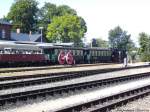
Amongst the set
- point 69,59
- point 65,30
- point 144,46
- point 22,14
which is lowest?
point 69,59

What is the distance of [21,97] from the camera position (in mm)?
15922

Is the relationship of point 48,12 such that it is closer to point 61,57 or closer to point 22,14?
point 22,14

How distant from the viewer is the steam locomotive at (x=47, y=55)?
133 feet

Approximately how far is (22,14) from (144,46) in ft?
161

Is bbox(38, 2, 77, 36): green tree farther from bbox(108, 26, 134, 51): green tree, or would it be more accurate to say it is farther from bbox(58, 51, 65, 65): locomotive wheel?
bbox(58, 51, 65, 65): locomotive wheel

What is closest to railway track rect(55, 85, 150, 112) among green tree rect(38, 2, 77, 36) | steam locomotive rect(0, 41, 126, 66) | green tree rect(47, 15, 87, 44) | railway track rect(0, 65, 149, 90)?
railway track rect(0, 65, 149, 90)

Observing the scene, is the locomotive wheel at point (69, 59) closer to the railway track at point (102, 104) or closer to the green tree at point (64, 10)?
the railway track at point (102, 104)

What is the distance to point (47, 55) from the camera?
4762 cm

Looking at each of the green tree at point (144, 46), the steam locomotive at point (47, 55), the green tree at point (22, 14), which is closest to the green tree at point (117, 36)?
the green tree at point (22, 14)

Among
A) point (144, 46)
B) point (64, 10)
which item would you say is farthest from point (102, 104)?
point (64, 10)

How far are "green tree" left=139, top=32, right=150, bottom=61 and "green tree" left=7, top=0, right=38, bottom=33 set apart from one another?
46.7 meters

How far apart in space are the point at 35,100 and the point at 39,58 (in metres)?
28.9

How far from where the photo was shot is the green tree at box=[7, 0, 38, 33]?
110250mm

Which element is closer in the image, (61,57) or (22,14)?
(61,57)
